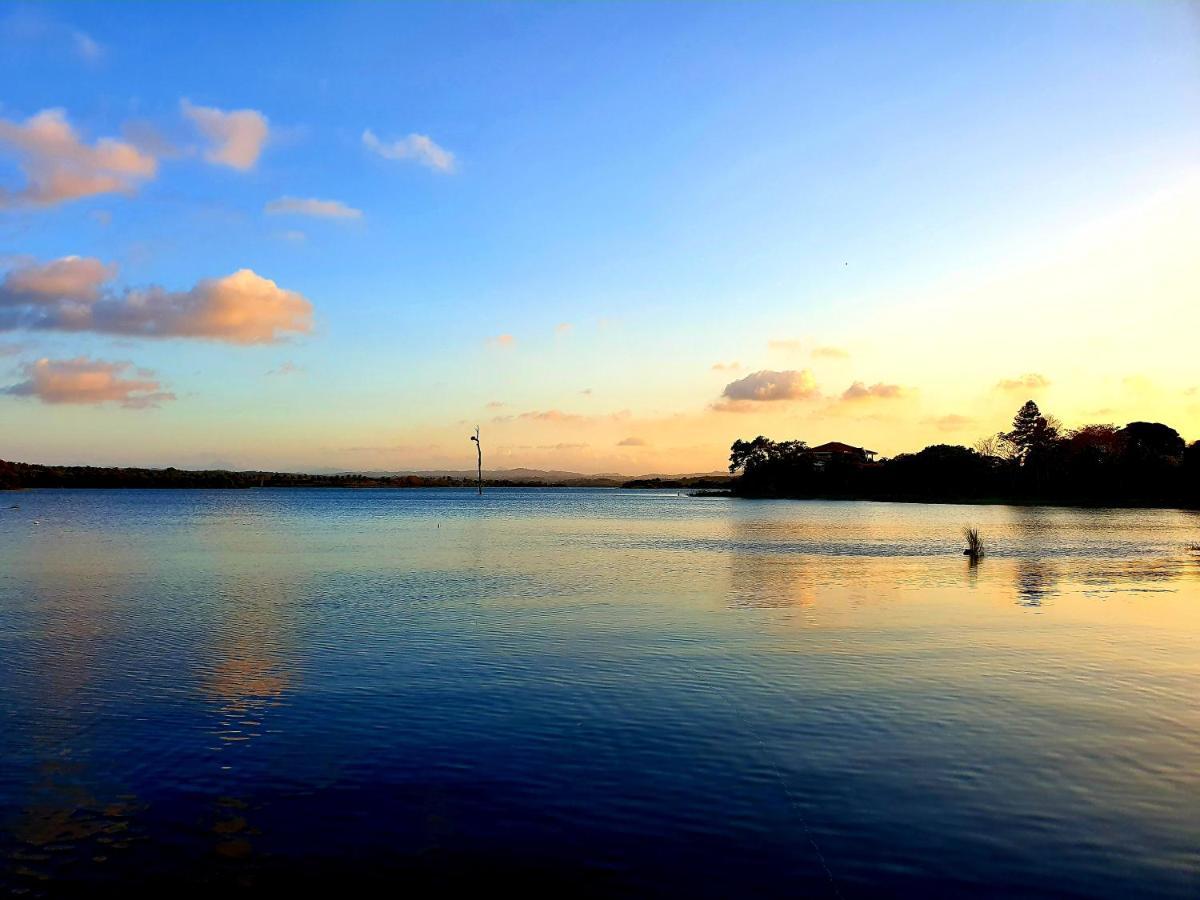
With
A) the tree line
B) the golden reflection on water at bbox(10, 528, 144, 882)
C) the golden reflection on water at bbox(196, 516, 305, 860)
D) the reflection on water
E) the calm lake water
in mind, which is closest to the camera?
the calm lake water

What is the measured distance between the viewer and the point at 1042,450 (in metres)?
122

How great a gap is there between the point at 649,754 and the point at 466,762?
2308 mm

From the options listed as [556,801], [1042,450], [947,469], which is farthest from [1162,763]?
[947,469]

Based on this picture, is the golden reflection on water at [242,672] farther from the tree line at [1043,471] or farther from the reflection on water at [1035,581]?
the tree line at [1043,471]

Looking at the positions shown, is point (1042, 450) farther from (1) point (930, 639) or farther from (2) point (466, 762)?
(2) point (466, 762)

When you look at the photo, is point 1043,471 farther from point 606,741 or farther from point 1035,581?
point 606,741

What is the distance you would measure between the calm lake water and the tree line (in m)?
93.0

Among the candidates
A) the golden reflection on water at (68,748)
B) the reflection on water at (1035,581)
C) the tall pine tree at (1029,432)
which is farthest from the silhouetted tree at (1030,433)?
the golden reflection on water at (68,748)

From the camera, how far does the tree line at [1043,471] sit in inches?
4178

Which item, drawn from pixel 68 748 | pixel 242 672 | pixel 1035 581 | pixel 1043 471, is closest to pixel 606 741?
pixel 68 748

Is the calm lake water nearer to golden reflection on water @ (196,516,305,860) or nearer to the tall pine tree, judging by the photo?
golden reflection on water @ (196,516,305,860)

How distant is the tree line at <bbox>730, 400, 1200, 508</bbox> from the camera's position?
106125mm

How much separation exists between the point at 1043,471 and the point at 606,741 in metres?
128

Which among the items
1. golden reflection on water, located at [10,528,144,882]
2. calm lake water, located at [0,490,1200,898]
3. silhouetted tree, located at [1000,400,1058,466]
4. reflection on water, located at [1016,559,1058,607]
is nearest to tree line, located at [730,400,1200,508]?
silhouetted tree, located at [1000,400,1058,466]
